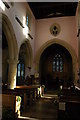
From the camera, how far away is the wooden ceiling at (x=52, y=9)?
44.3 ft

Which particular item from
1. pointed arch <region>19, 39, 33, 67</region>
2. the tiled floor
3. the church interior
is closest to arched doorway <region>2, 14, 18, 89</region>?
the church interior

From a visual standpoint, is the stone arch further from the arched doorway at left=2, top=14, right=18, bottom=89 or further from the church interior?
the arched doorway at left=2, top=14, right=18, bottom=89

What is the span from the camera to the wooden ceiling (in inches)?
531

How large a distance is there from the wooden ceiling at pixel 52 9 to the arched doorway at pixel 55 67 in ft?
16.8

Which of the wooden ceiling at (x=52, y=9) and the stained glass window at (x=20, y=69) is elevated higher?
the wooden ceiling at (x=52, y=9)

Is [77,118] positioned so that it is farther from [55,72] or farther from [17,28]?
[55,72]

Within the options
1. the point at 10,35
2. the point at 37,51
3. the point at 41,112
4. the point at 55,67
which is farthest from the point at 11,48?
the point at 55,67

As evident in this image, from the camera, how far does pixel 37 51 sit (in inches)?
643

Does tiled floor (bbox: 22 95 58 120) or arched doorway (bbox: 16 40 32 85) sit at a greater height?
arched doorway (bbox: 16 40 32 85)

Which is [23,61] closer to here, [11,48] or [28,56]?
[28,56]

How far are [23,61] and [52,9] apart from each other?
6849 mm

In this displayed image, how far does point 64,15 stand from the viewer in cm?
1606

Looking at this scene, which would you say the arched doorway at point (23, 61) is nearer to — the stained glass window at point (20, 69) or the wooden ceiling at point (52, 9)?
the stained glass window at point (20, 69)

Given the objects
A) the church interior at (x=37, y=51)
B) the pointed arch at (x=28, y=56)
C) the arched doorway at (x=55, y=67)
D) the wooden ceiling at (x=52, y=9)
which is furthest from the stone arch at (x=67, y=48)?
the arched doorway at (x=55, y=67)
